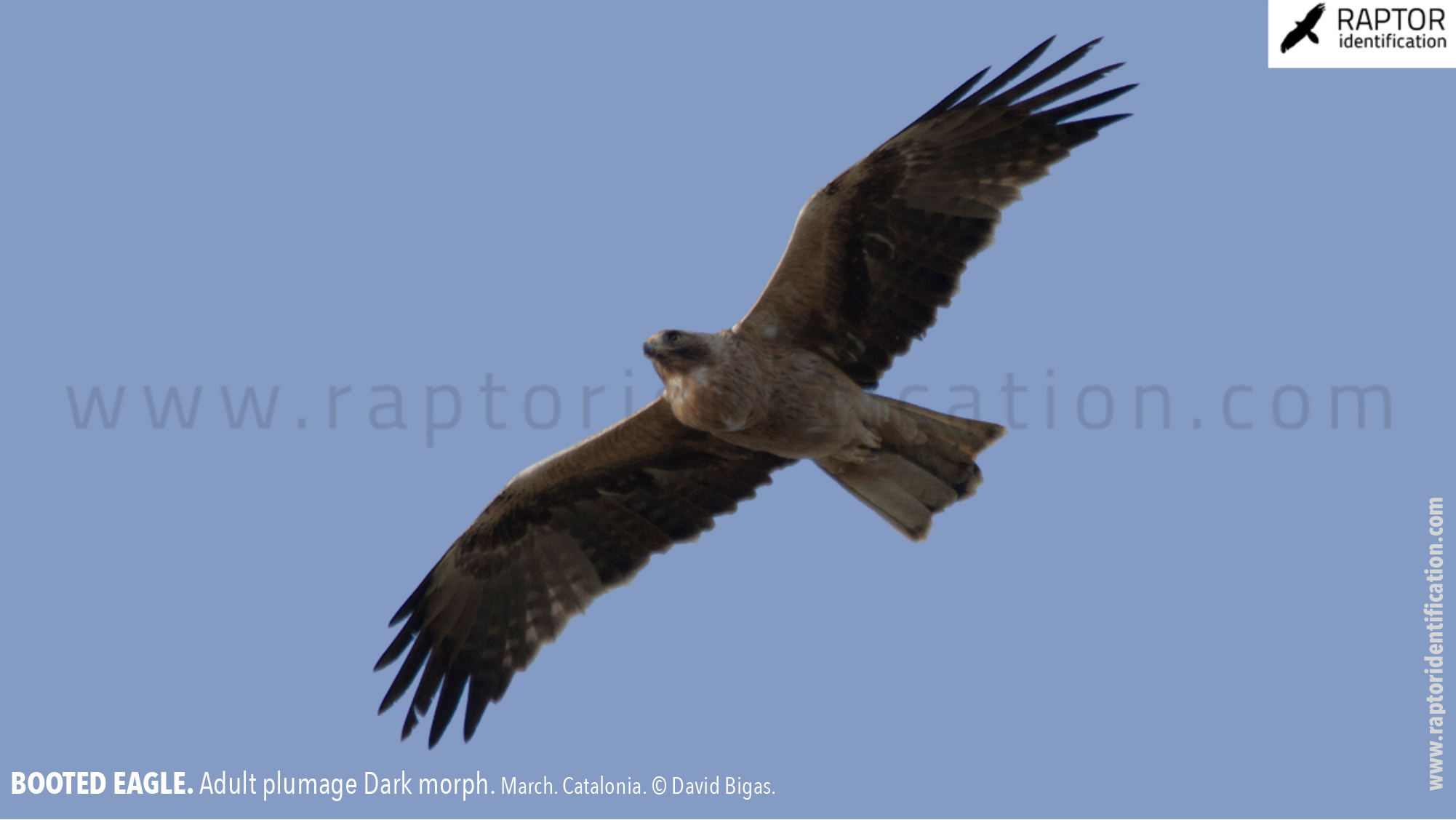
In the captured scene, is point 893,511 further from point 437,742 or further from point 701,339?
point 437,742

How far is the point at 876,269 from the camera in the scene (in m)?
8.25

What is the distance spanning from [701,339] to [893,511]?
1.80 m

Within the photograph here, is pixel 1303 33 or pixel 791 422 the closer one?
pixel 791 422

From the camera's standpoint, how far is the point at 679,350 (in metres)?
7.67

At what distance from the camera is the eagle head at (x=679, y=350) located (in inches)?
302

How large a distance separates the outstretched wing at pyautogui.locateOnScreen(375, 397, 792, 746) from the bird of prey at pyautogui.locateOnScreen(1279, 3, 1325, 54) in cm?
444

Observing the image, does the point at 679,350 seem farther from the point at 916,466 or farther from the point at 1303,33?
the point at 1303,33

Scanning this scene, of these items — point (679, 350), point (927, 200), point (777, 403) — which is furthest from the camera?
point (927, 200)

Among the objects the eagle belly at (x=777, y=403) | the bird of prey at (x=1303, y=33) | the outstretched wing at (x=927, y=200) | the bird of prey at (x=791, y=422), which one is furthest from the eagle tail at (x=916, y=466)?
the bird of prey at (x=1303, y=33)

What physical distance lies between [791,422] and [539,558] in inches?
84.5

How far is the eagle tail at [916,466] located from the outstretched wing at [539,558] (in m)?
0.57

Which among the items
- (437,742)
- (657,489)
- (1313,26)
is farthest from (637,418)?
(1313,26)

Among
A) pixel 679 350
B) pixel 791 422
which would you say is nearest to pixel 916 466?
pixel 791 422

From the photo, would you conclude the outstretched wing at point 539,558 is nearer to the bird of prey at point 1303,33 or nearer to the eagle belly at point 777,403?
the eagle belly at point 777,403
